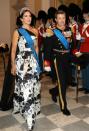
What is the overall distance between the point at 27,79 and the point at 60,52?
69 centimetres

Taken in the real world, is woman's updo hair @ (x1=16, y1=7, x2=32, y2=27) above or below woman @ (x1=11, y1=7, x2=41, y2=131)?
above

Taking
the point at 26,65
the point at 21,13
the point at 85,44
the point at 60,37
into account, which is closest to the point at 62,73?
the point at 60,37

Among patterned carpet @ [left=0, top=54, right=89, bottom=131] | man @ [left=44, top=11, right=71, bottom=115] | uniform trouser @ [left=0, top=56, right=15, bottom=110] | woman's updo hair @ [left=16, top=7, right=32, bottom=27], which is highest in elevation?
woman's updo hair @ [left=16, top=7, right=32, bottom=27]

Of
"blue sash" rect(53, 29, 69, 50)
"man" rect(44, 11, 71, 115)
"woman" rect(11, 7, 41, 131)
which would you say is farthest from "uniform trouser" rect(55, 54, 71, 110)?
"woman" rect(11, 7, 41, 131)

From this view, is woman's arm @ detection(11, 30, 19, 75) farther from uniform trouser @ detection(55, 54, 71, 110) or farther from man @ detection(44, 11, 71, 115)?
uniform trouser @ detection(55, 54, 71, 110)

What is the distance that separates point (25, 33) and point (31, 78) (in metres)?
0.56

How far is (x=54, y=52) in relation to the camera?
388 cm

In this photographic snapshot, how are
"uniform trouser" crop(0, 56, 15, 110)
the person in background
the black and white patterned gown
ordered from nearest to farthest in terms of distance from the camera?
the black and white patterned gown → "uniform trouser" crop(0, 56, 15, 110) → the person in background

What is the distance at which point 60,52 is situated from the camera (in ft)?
12.7

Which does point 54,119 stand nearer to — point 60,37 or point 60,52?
point 60,52

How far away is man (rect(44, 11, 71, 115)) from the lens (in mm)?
3807

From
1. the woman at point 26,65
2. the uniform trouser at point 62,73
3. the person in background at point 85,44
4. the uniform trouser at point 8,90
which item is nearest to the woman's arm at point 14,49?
the woman at point 26,65

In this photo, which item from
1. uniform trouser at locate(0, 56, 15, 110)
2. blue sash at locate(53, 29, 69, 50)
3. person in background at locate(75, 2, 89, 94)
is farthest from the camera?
person in background at locate(75, 2, 89, 94)

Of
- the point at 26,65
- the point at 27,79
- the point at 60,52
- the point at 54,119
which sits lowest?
the point at 54,119
